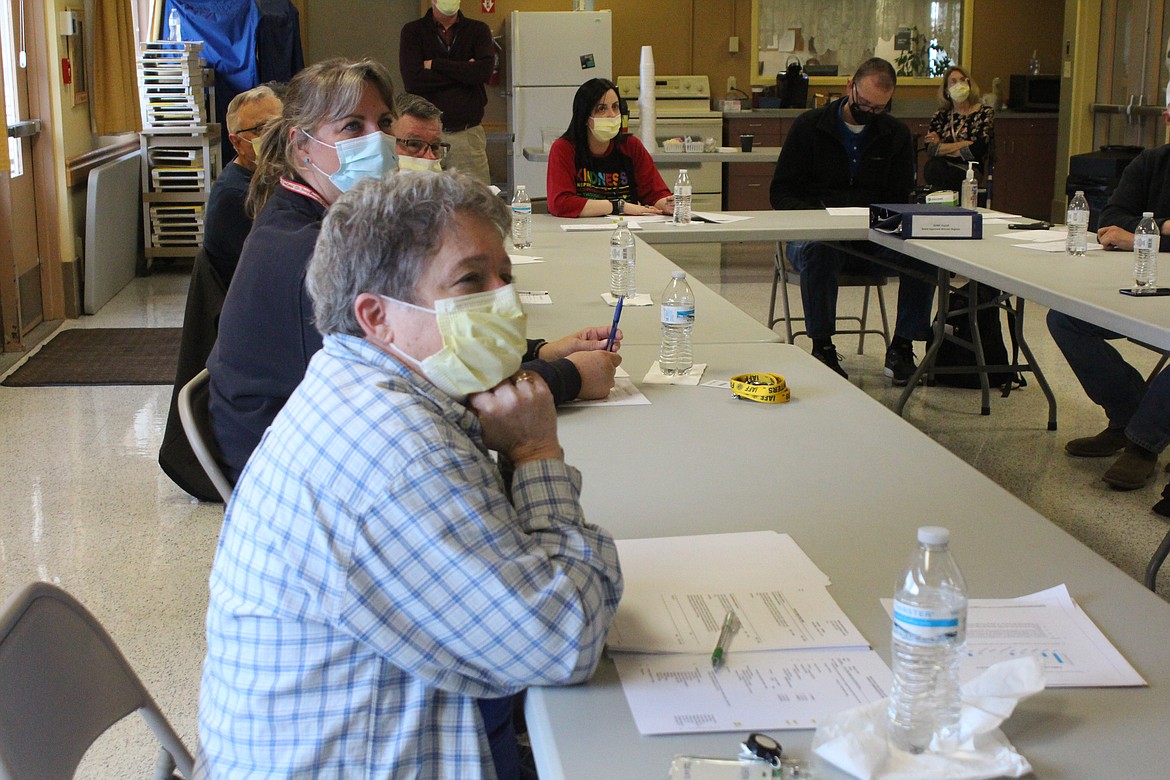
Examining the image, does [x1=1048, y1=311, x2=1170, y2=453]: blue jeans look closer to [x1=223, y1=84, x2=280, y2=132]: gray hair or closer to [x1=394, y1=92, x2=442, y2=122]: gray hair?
[x1=394, y1=92, x2=442, y2=122]: gray hair

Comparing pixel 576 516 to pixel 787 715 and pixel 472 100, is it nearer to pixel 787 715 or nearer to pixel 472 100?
pixel 787 715

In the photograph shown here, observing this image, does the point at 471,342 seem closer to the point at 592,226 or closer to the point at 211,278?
the point at 211,278

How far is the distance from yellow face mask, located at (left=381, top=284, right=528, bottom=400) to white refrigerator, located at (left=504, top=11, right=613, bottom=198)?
776 cm

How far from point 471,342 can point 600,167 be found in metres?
4.08

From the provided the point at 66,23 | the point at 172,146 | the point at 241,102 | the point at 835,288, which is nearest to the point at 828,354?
the point at 835,288

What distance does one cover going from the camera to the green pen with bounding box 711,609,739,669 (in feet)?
4.09

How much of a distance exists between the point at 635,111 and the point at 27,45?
198 inches

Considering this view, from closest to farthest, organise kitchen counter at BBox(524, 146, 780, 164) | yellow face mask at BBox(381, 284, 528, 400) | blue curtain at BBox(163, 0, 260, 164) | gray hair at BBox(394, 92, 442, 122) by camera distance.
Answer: yellow face mask at BBox(381, 284, 528, 400) < gray hair at BBox(394, 92, 442, 122) < kitchen counter at BBox(524, 146, 780, 164) < blue curtain at BBox(163, 0, 260, 164)

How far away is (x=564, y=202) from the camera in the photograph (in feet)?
17.0

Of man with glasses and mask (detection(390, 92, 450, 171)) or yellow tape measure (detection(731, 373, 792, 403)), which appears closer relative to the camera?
yellow tape measure (detection(731, 373, 792, 403))

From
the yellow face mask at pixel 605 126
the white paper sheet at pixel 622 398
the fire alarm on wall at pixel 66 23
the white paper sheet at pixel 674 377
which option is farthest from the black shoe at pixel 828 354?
the fire alarm on wall at pixel 66 23

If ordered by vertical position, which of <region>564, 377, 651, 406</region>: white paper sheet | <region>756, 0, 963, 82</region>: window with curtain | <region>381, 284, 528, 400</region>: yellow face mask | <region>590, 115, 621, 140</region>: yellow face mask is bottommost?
<region>564, 377, 651, 406</region>: white paper sheet

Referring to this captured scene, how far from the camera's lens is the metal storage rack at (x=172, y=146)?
25.0 feet

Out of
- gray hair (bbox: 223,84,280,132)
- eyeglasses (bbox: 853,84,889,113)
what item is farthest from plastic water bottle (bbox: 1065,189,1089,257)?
gray hair (bbox: 223,84,280,132)
